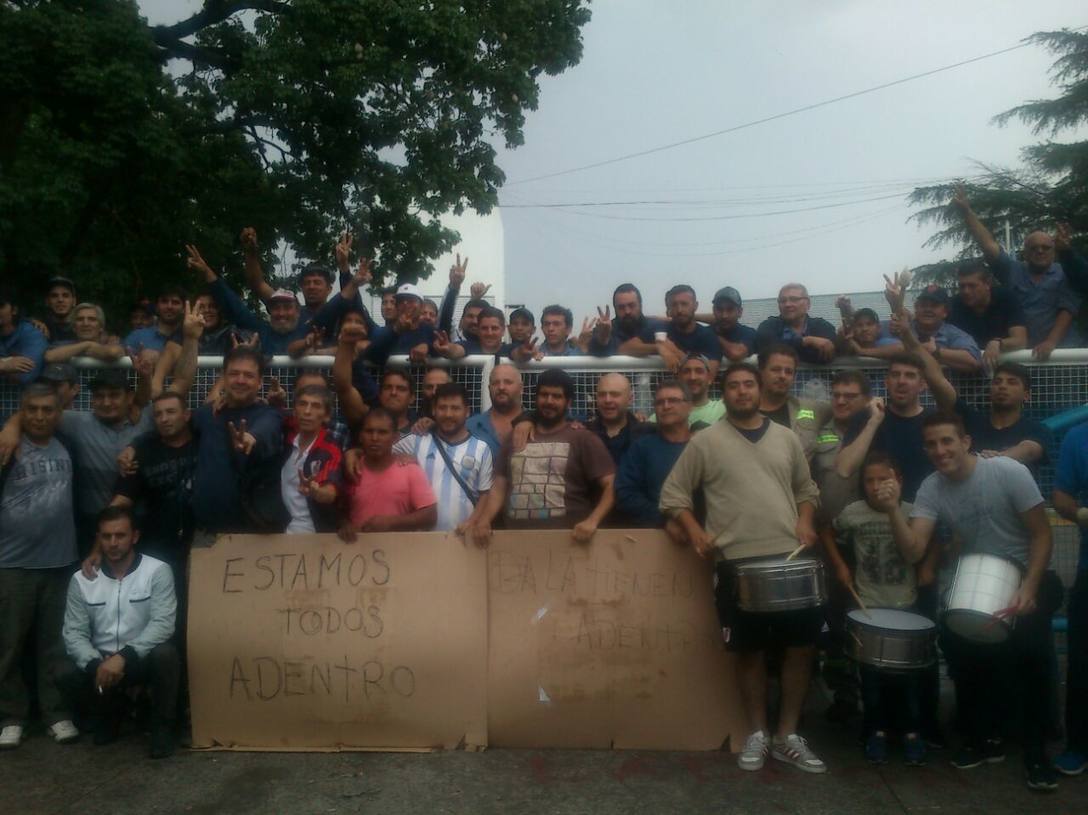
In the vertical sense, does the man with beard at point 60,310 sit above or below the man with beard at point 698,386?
above

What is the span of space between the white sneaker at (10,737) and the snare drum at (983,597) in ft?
16.5

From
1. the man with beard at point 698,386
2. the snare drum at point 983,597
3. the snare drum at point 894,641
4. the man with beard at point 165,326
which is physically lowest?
the snare drum at point 894,641

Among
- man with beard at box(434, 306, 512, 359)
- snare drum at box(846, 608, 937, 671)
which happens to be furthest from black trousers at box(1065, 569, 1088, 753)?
man with beard at box(434, 306, 512, 359)

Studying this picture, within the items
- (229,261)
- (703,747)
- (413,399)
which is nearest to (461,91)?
(229,261)

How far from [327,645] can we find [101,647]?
1244mm

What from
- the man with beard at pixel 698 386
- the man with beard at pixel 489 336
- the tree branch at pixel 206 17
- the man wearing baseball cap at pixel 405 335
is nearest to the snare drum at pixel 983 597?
the man with beard at pixel 698 386

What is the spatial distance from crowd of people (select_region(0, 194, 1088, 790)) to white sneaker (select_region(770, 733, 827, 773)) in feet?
0.06

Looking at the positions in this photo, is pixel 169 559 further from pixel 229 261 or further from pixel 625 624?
pixel 229 261

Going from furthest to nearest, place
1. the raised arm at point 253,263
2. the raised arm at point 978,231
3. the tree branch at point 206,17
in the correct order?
the tree branch at point 206,17 → the raised arm at point 253,263 → the raised arm at point 978,231

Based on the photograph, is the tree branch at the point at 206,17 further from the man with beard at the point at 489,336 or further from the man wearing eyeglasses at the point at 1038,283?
the man wearing eyeglasses at the point at 1038,283

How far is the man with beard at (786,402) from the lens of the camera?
18.6 ft

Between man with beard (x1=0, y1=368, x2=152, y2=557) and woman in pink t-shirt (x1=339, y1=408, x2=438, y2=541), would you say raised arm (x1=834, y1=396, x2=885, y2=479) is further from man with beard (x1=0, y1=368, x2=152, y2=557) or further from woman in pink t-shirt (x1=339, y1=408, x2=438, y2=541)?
man with beard (x1=0, y1=368, x2=152, y2=557)

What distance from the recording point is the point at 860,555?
5.55 meters

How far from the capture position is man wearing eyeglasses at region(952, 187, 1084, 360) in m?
6.86
